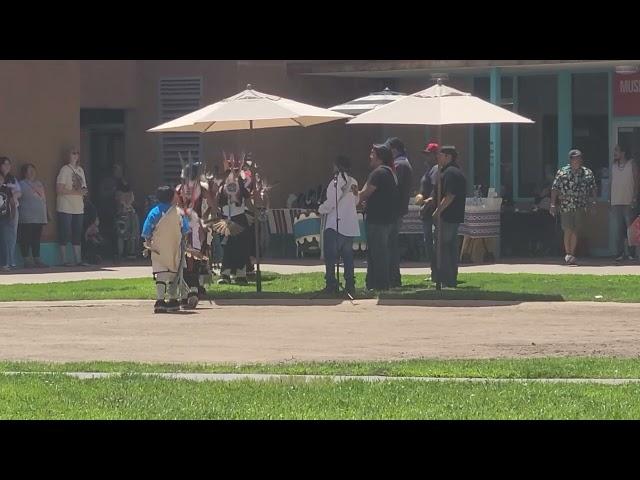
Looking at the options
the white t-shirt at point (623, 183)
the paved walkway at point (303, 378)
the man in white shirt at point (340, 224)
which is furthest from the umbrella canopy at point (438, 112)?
the paved walkway at point (303, 378)

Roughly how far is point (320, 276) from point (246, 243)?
1.41 m

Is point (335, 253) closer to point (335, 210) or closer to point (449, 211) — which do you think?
point (335, 210)

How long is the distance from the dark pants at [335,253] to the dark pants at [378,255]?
1.12ft

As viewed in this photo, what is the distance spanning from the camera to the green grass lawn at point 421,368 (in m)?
12.3

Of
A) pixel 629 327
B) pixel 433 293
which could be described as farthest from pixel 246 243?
pixel 629 327

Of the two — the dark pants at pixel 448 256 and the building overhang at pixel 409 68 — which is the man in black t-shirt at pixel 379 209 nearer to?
the dark pants at pixel 448 256

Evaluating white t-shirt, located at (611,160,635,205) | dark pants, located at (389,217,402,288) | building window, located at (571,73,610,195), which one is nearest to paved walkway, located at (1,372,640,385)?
dark pants, located at (389,217,402,288)

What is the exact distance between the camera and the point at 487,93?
27.7 metres

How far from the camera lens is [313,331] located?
16.0m

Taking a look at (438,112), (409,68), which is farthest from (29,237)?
(438,112)

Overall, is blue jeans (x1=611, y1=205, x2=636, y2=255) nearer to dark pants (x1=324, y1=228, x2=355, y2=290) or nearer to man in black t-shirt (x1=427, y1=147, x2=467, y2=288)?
man in black t-shirt (x1=427, y1=147, x2=467, y2=288)

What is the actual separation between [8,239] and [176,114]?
16.9 ft

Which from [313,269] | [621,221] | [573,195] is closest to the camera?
[573,195]

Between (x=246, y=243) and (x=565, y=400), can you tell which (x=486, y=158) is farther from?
(x=565, y=400)
